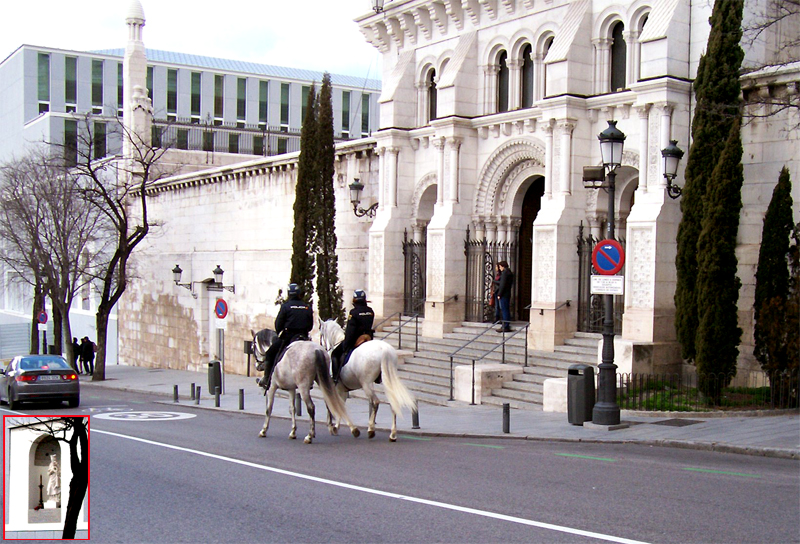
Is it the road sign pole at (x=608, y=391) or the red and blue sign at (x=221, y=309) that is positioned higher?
the red and blue sign at (x=221, y=309)

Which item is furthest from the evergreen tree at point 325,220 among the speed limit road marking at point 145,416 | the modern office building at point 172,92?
the modern office building at point 172,92

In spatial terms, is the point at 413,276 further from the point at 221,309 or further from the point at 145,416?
the point at 145,416

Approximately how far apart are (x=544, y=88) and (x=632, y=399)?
9.56 meters

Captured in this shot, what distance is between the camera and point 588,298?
2123 cm

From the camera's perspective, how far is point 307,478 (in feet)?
34.3

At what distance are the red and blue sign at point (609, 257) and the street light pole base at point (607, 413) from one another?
226 centimetres

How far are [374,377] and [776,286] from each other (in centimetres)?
819

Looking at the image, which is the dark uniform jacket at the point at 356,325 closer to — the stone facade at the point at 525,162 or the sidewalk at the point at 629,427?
the sidewalk at the point at 629,427

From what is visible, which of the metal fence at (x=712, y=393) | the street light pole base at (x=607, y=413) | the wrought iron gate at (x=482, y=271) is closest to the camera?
the street light pole base at (x=607, y=413)

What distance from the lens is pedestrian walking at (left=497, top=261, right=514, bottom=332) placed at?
22.4 metres

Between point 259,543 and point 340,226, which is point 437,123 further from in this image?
point 259,543

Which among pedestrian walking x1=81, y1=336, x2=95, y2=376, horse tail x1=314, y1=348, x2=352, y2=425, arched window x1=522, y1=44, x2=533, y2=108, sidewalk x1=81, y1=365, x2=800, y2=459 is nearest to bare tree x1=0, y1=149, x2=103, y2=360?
pedestrian walking x1=81, y1=336, x2=95, y2=376

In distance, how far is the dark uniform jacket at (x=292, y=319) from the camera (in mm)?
14406

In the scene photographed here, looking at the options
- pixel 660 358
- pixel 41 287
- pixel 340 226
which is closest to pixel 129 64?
pixel 41 287
